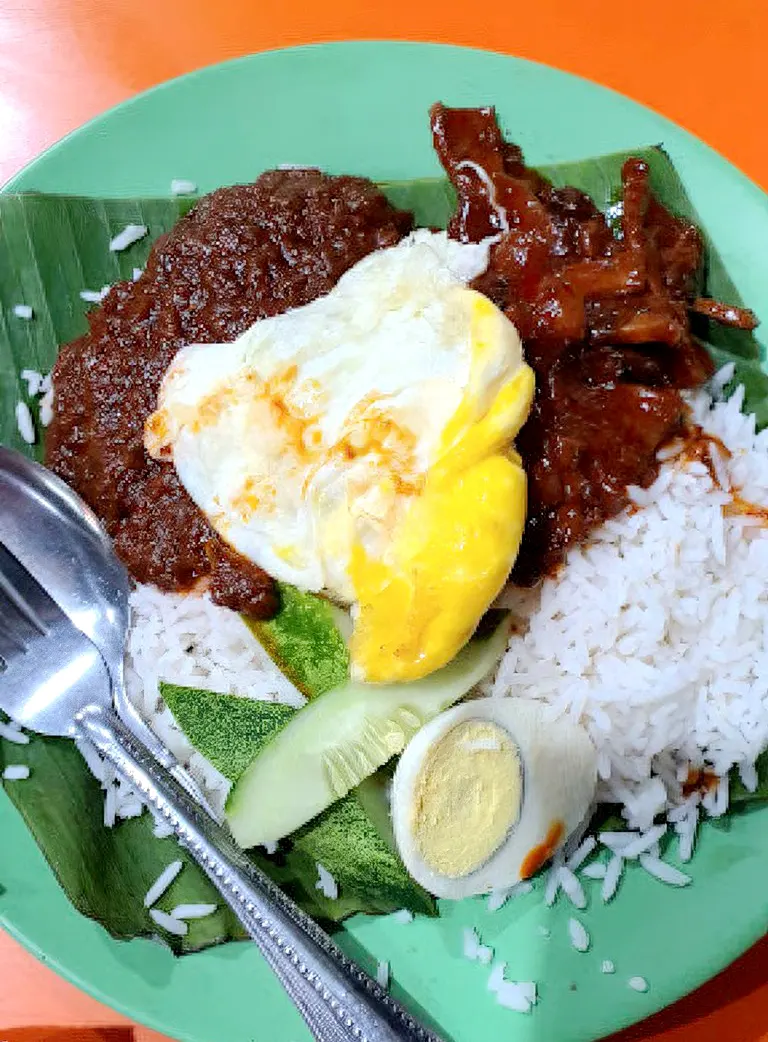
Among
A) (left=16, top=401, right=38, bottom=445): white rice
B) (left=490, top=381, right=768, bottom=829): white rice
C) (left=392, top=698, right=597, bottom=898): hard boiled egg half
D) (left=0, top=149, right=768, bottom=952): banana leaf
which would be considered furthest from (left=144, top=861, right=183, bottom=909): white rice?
(left=16, top=401, right=38, bottom=445): white rice

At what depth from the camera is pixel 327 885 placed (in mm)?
3041

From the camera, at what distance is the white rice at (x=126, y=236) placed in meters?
3.48

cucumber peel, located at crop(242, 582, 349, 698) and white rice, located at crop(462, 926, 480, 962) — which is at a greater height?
cucumber peel, located at crop(242, 582, 349, 698)

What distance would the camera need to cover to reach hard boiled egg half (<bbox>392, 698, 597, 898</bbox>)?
282 centimetres

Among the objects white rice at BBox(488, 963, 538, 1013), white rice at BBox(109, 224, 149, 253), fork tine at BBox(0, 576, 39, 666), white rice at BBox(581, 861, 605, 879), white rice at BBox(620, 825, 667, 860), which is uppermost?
white rice at BBox(109, 224, 149, 253)

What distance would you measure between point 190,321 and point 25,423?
2.25 feet

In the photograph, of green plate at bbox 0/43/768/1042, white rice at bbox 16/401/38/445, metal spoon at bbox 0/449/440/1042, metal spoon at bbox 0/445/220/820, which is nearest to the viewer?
metal spoon at bbox 0/449/440/1042

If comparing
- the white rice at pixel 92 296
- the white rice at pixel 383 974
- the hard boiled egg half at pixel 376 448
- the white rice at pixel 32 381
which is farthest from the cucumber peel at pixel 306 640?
the white rice at pixel 92 296

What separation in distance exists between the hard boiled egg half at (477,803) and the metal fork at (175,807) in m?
0.37

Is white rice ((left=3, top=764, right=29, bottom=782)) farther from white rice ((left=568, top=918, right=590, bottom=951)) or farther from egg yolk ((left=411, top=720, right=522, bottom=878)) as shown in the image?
white rice ((left=568, top=918, right=590, bottom=951))

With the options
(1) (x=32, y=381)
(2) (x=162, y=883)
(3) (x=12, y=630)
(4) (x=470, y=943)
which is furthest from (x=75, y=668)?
(4) (x=470, y=943)

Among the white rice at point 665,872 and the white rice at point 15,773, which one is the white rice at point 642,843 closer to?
the white rice at point 665,872

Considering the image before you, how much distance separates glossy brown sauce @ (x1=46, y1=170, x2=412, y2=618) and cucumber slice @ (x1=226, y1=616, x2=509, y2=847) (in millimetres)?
409

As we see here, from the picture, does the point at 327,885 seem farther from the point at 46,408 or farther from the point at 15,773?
the point at 46,408
